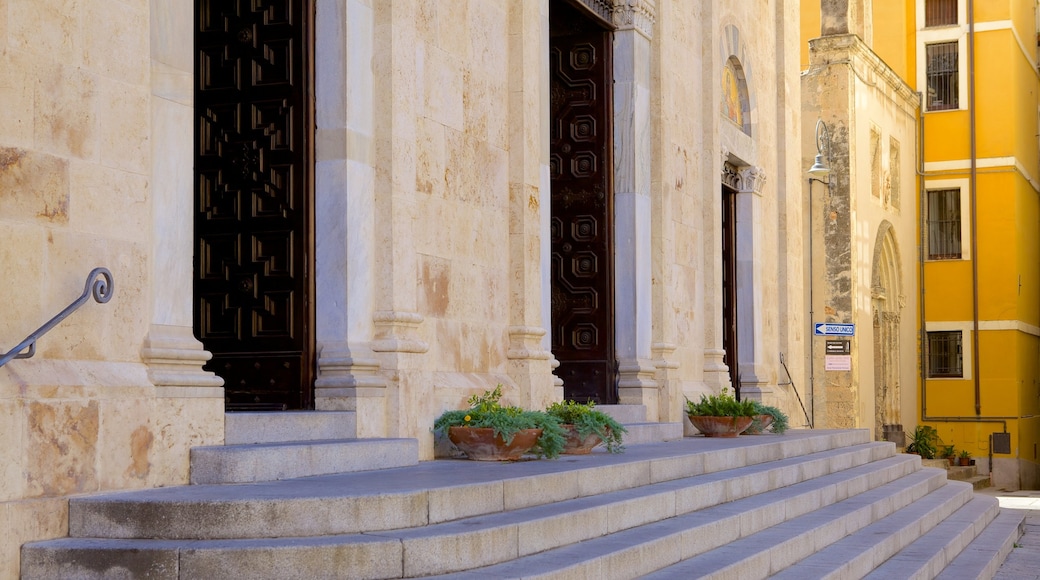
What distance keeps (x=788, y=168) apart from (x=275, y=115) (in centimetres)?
1311

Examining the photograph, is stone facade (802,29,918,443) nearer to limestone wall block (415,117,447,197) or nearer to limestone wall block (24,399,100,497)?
limestone wall block (415,117,447,197)

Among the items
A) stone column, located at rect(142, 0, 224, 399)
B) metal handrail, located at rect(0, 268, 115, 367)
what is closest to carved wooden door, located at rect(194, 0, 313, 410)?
stone column, located at rect(142, 0, 224, 399)

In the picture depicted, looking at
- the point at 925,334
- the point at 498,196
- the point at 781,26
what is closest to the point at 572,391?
the point at 498,196

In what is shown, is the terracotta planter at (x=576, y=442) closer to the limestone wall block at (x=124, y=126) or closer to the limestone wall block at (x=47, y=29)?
the limestone wall block at (x=124, y=126)

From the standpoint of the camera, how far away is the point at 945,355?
111 feet

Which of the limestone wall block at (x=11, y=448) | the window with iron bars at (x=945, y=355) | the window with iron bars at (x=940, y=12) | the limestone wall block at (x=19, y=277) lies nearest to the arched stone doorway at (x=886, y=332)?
the window with iron bars at (x=945, y=355)

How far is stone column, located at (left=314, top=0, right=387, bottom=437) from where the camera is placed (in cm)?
884

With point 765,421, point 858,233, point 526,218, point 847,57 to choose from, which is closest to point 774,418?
point 765,421

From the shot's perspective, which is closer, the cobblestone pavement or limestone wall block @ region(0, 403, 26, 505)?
limestone wall block @ region(0, 403, 26, 505)

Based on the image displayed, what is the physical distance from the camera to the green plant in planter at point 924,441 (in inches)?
1227

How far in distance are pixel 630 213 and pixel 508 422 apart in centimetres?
549

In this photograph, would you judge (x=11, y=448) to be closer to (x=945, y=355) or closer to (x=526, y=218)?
(x=526, y=218)

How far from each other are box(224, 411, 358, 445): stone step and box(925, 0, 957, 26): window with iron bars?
2951 centimetres

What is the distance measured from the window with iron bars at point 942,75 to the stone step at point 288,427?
29229mm
